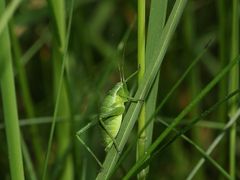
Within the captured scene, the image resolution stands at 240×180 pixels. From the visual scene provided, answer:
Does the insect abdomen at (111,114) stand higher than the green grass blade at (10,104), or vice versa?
the green grass blade at (10,104)

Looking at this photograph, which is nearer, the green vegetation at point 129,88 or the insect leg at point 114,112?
the green vegetation at point 129,88

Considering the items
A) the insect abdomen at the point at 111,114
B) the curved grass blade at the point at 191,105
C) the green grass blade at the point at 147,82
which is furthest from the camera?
the insect abdomen at the point at 111,114

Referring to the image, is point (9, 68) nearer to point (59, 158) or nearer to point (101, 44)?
point (59, 158)

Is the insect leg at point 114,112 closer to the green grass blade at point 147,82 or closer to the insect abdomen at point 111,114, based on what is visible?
the insect abdomen at point 111,114

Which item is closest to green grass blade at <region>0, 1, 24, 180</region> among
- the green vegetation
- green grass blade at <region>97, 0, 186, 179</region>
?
the green vegetation

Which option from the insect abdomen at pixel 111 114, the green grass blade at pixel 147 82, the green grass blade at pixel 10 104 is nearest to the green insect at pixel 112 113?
the insect abdomen at pixel 111 114

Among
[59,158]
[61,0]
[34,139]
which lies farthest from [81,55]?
[61,0]

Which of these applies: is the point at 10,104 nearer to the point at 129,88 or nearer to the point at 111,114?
the point at 111,114

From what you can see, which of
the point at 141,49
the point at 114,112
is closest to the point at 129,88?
the point at 114,112
